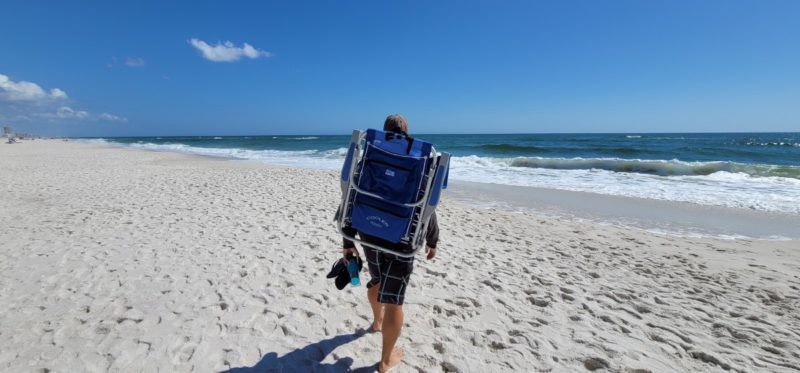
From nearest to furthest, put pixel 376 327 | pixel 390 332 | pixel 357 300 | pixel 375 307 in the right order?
pixel 390 332
pixel 375 307
pixel 376 327
pixel 357 300

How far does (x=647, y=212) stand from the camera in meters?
8.66

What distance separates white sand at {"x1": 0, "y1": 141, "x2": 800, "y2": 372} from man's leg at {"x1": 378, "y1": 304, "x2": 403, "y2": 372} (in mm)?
144

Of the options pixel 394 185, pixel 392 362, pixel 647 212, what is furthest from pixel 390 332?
pixel 647 212

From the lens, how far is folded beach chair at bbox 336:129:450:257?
1.98 meters

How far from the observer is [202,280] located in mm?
3963

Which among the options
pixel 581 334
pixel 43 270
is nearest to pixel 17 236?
pixel 43 270

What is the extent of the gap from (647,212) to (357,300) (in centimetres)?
802

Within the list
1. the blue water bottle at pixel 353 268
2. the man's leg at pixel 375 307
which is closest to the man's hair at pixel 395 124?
the blue water bottle at pixel 353 268

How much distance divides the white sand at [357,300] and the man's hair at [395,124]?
1.70 m

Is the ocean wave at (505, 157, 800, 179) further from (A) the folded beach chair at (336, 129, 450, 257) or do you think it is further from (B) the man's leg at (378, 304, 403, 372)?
(A) the folded beach chair at (336, 129, 450, 257)

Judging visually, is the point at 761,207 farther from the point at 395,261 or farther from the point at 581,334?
the point at 395,261

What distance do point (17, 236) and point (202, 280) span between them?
366 cm

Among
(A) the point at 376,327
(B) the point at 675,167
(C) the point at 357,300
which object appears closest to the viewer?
(A) the point at 376,327

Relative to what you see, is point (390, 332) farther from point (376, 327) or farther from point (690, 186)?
point (690, 186)
